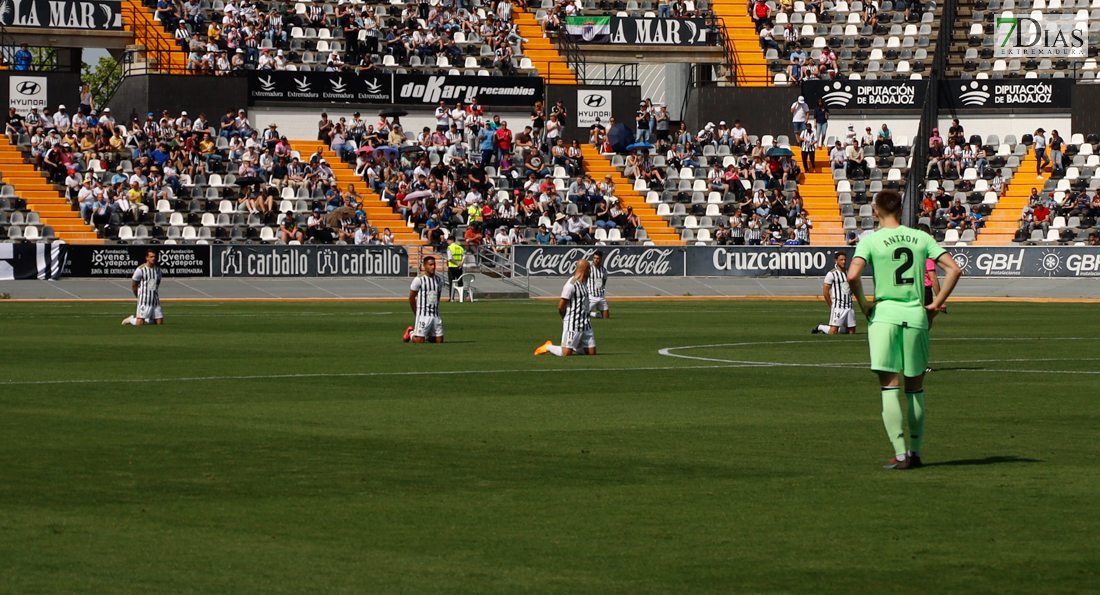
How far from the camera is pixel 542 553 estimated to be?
9.02 meters

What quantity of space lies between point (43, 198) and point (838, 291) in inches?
1181

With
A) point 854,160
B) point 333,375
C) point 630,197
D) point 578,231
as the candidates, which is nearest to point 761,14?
point 854,160

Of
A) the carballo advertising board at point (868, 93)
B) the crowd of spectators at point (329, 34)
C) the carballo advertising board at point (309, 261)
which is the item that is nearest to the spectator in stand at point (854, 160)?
the carballo advertising board at point (868, 93)

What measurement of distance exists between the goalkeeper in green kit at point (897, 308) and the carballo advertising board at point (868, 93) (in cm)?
5253

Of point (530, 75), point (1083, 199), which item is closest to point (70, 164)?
point (530, 75)

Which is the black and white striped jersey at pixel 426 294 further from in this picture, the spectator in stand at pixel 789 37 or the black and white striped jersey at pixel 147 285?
the spectator in stand at pixel 789 37

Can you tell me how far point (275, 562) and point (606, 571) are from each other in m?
1.81

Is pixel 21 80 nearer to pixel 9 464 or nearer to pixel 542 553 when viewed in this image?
pixel 9 464

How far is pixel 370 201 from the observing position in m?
56.0

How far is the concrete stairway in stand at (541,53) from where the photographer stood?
64.7 metres

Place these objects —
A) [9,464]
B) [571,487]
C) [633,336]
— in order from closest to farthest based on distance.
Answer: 1. [571,487]
2. [9,464]
3. [633,336]

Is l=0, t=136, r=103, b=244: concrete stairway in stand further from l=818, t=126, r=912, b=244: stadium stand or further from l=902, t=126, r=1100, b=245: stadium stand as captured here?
l=902, t=126, r=1100, b=245: stadium stand

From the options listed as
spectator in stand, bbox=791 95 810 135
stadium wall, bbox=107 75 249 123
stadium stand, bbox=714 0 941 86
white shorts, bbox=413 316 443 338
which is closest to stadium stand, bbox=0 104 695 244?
stadium wall, bbox=107 75 249 123

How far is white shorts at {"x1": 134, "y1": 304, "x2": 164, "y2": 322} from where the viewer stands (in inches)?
1345
